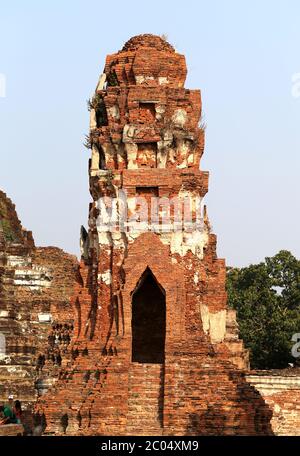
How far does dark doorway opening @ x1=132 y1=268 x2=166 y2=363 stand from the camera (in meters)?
20.7

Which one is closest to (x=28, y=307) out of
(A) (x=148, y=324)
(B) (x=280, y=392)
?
(B) (x=280, y=392)

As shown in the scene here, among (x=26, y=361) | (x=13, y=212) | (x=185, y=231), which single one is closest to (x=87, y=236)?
(x=185, y=231)

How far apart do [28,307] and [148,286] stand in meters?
8.75

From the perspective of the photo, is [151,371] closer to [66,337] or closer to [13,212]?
[66,337]

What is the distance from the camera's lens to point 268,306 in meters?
42.8

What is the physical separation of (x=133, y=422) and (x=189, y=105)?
17.0ft

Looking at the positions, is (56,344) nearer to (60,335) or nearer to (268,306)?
(60,335)

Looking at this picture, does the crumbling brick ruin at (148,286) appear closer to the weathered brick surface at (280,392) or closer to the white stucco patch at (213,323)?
the white stucco patch at (213,323)

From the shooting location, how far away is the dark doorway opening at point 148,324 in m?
20.7

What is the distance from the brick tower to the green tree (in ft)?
67.7

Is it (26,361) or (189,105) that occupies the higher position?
(189,105)

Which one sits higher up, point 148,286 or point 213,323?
point 148,286
